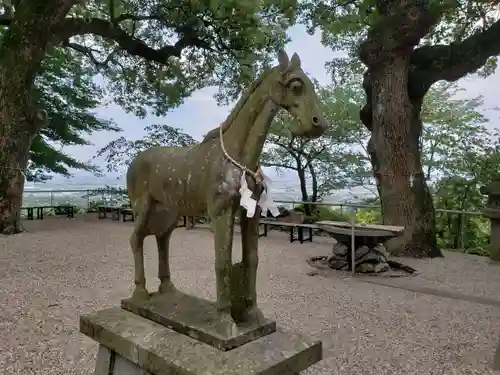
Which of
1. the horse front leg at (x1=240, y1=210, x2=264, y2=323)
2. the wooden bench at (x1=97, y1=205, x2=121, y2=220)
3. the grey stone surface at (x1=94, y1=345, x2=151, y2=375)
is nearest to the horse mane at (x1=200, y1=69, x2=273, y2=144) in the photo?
the horse front leg at (x1=240, y1=210, x2=264, y2=323)

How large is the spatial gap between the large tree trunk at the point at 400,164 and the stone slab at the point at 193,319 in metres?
5.04

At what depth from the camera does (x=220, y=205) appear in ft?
5.15

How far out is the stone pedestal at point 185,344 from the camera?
144 centimetres

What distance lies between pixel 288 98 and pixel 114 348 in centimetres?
129

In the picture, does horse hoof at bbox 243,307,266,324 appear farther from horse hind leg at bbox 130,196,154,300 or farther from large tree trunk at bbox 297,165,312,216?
large tree trunk at bbox 297,165,312,216

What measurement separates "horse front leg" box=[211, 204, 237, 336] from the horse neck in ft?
0.67

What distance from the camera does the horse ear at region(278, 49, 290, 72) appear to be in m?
1.48

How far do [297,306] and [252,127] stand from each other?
2612 mm

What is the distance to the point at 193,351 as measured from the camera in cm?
151

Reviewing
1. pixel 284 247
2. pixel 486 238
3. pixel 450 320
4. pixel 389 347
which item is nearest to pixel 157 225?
pixel 389 347

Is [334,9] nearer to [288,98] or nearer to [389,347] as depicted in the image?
[389,347]

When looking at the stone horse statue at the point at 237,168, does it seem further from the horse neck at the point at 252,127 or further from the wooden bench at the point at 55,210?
the wooden bench at the point at 55,210

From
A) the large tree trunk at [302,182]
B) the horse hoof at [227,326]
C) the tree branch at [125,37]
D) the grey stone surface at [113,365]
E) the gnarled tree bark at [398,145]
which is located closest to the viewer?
the horse hoof at [227,326]

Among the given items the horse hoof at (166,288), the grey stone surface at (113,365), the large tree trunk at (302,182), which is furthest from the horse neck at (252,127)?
the large tree trunk at (302,182)
